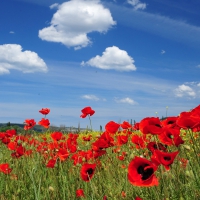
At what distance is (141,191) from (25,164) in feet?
7.14

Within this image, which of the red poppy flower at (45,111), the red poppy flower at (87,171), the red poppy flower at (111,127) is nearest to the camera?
the red poppy flower at (87,171)

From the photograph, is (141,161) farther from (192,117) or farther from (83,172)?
(83,172)

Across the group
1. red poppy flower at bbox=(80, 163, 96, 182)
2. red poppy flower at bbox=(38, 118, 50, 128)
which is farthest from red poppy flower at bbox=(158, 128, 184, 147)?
red poppy flower at bbox=(38, 118, 50, 128)

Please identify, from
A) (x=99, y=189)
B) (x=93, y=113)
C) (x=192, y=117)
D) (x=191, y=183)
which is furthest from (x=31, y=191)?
(x=192, y=117)

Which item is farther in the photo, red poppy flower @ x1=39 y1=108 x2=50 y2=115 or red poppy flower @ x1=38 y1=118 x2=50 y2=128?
red poppy flower @ x1=39 y1=108 x2=50 y2=115

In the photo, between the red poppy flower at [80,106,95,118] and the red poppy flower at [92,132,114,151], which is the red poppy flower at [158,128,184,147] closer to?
the red poppy flower at [92,132,114,151]

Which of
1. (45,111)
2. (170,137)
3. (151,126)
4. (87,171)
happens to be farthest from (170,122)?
(45,111)

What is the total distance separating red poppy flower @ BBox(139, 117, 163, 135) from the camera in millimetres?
1981

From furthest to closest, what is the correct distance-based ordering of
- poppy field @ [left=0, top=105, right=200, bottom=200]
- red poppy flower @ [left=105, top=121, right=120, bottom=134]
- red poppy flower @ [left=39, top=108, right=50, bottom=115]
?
1. red poppy flower @ [left=39, top=108, right=50, bottom=115]
2. red poppy flower @ [left=105, top=121, right=120, bottom=134]
3. poppy field @ [left=0, top=105, right=200, bottom=200]

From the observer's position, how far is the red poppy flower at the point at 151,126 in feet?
6.50

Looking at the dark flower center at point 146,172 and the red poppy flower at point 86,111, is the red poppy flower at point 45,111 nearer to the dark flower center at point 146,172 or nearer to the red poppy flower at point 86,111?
the red poppy flower at point 86,111

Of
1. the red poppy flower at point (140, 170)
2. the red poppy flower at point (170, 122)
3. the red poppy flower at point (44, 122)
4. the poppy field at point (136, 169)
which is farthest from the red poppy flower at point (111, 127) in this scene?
the red poppy flower at point (44, 122)

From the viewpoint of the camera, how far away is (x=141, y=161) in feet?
5.38

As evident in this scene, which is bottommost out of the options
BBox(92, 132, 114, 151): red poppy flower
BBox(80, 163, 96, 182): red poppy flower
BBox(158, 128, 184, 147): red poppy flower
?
BBox(80, 163, 96, 182): red poppy flower
